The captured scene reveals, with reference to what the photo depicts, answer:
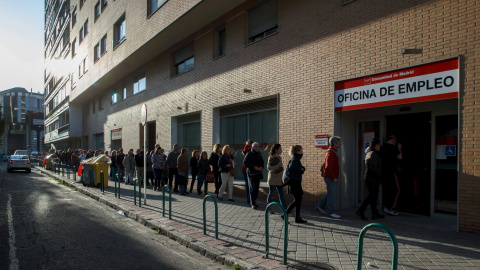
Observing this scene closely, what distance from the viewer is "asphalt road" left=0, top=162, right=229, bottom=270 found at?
4996mm

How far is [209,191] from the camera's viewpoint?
13.2m

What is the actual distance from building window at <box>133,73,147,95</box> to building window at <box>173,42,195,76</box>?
3.75 m

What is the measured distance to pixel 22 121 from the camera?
84.9 meters

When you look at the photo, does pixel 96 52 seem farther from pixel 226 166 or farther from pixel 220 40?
pixel 226 166

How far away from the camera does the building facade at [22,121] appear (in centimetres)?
7956

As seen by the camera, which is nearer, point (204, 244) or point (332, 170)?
point (204, 244)

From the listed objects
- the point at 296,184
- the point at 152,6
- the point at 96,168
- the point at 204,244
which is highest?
the point at 152,6

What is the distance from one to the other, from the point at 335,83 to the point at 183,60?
29.2 feet

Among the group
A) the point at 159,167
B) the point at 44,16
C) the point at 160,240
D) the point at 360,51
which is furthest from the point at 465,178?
the point at 44,16

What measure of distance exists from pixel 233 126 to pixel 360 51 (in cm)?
568

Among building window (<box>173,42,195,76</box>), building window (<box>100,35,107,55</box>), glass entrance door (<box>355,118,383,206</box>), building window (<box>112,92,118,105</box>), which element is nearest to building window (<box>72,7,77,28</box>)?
building window (<box>100,35,107,55</box>)

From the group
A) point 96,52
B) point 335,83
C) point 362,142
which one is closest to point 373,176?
point 362,142

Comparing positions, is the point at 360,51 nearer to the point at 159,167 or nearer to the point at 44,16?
the point at 159,167

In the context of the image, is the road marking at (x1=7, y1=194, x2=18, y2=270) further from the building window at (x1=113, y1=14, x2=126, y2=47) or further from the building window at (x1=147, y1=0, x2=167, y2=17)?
the building window at (x1=113, y1=14, x2=126, y2=47)
